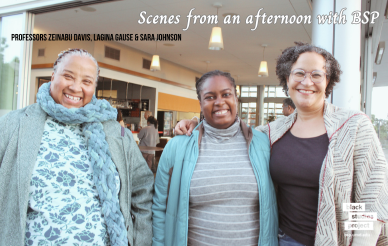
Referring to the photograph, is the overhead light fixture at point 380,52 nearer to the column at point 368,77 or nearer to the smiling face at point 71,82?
the column at point 368,77

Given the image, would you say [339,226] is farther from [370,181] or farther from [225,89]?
[225,89]

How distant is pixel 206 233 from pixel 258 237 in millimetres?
273

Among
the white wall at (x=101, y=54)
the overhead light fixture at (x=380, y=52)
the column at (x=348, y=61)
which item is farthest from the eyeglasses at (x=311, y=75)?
the white wall at (x=101, y=54)

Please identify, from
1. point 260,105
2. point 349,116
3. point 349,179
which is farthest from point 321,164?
point 260,105

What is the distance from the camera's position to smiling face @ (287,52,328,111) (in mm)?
1422

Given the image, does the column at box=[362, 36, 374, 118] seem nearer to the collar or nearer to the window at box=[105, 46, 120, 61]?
the collar

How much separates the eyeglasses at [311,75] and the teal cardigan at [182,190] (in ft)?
1.28

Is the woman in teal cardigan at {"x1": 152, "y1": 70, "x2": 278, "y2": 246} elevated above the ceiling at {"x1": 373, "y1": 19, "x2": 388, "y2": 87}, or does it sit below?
below

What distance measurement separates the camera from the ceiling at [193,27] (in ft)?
16.4

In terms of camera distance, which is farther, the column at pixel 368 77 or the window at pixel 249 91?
the window at pixel 249 91

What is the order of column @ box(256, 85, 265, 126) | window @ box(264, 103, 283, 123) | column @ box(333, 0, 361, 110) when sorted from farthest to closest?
window @ box(264, 103, 283, 123), column @ box(256, 85, 265, 126), column @ box(333, 0, 361, 110)

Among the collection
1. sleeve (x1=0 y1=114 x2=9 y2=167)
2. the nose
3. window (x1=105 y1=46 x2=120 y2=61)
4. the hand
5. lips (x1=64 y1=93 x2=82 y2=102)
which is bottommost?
sleeve (x1=0 y1=114 x2=9 y2=167)

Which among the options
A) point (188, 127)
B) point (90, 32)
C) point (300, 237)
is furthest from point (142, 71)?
point (300, 237)

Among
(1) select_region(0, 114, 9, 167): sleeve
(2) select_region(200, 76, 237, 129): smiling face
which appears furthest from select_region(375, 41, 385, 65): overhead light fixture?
(1) select_region(0, 114, 9, 167): sleeve
